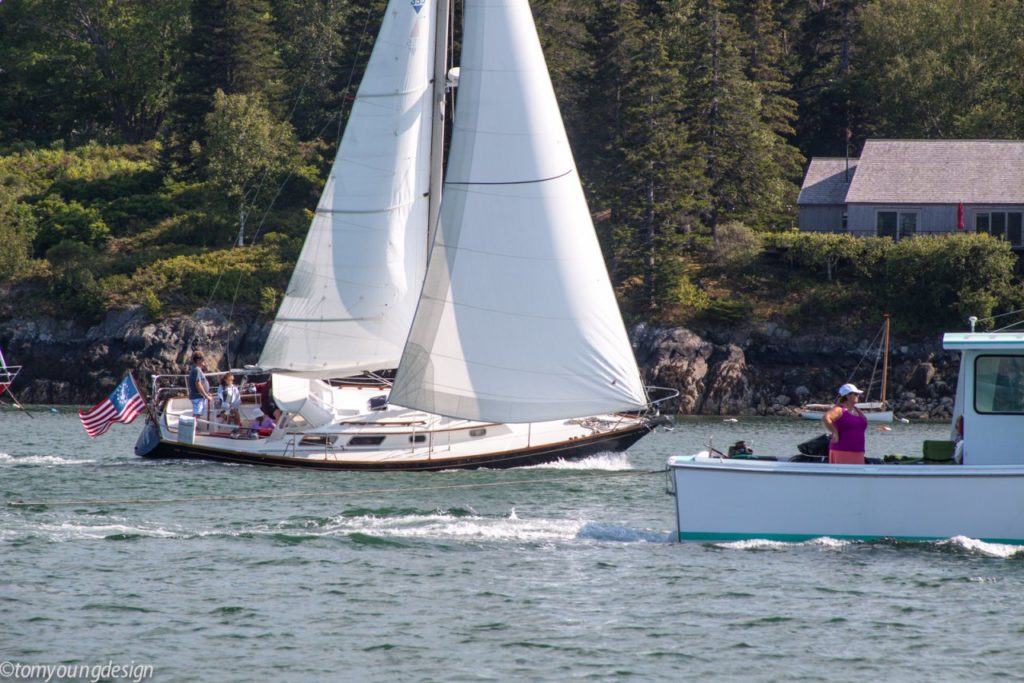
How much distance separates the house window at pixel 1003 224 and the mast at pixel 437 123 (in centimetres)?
3341

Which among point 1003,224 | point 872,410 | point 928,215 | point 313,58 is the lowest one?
point 872,410

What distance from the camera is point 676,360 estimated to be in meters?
53.6

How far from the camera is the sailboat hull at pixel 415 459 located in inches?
1153

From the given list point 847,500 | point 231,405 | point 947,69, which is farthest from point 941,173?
point 847,500

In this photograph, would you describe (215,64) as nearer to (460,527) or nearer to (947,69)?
(947,69)

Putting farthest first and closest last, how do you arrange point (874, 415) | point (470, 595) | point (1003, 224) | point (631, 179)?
point (631, 179), point (1003, 224), point (874, 415), point (470, 595)

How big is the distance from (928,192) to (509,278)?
37258mm

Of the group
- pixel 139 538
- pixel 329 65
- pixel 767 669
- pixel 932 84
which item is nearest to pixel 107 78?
pixel 329 65

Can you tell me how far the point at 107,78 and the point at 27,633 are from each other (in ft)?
239

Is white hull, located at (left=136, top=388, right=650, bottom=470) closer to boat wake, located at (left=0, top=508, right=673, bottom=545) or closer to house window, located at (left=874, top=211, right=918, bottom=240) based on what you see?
boat wake, located at (left=0, top=508, right=673, bottom=545)

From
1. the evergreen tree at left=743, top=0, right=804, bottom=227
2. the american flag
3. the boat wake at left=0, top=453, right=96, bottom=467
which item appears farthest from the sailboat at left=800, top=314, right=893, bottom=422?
the american flag

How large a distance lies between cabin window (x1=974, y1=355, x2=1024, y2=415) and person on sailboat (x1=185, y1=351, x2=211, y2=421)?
54.7ft

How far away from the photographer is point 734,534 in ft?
64.4

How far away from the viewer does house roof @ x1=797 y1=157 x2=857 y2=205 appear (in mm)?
61594
